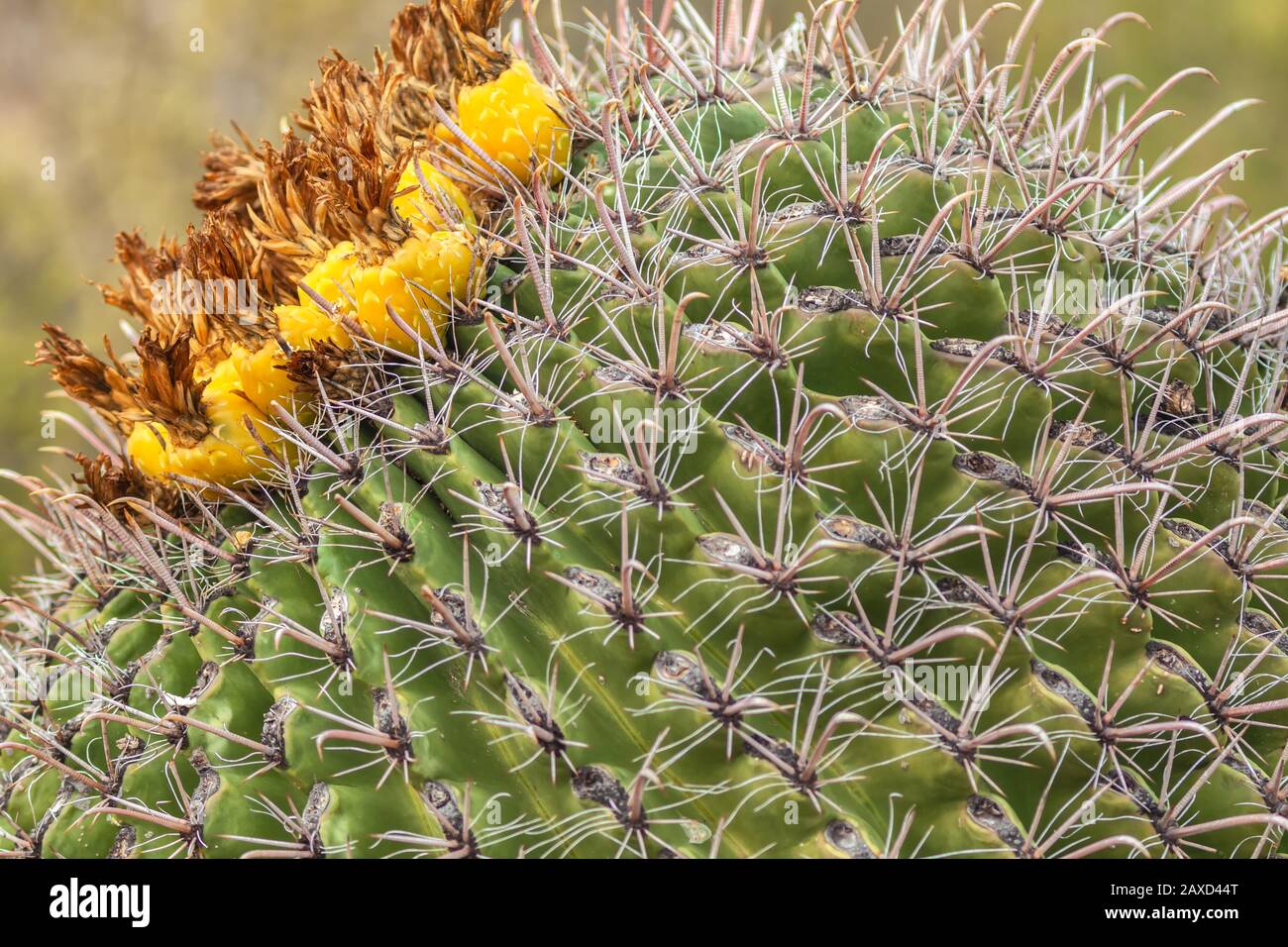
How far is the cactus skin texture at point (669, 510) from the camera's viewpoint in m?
1.38

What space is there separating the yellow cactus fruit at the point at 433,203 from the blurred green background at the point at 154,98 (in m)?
3.77

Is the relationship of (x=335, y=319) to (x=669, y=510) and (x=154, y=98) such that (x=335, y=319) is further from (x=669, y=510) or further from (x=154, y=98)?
(x=154, y=98)

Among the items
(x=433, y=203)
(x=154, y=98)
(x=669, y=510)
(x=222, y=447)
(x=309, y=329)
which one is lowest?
(x=669, y=510)

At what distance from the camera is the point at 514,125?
1.80m

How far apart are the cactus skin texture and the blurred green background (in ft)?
11.9

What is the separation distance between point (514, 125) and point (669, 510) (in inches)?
30.3

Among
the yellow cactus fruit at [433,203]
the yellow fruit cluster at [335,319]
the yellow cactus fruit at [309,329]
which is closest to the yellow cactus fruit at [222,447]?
the yellow fruit cluster at [335,319]

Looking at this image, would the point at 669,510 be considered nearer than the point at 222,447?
Yes

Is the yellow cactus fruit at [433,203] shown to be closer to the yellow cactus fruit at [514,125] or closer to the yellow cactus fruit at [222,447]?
the yellow cactus fruit at [514,125]

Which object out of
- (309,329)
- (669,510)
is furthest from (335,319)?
(669,510)

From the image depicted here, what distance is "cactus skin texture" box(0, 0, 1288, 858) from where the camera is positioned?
1380 mm

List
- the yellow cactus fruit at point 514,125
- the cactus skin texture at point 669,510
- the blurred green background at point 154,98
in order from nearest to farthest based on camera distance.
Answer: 1. the cactus skin texture at point 669,510
2. the yellow cactus fruit at point 514,125
3. the blurred green background at point 154,98

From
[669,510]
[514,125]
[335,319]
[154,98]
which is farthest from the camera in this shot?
[154,98]

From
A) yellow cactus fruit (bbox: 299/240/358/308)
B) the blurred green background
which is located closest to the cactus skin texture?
yellow cactus fruit (bbox: 299/240/358/308)
